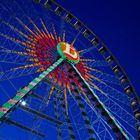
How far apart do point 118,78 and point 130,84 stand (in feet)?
2.89

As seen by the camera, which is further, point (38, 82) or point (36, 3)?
point (36, 3)

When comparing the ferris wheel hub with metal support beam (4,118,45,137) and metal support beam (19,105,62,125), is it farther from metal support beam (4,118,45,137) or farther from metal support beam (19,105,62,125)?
metal support beam (4,118,45,137)

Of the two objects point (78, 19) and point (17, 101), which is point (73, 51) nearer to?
point (78, 19)

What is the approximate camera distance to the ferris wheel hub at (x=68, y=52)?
16344 millimetres

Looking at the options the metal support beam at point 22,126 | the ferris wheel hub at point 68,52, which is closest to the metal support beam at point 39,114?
the metal support beam at point 22,126

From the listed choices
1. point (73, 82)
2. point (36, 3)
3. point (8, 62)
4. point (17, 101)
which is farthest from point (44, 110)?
point (36, 3)

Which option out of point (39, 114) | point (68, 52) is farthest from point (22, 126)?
point (68, 52)

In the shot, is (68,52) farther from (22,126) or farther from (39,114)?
(22,126)

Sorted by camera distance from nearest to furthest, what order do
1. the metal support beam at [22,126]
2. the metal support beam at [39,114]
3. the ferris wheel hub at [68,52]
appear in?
1. the metal support beam at [22,126]
2. the metal support beam at [39,114]
3. the ferris wheel hub at [68,52]

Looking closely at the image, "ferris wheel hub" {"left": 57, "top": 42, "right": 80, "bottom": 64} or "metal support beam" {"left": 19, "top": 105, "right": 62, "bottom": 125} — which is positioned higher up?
"ferris wheel hub" {"left": 57, "top": 42, "right": 80, "bottom": 64}

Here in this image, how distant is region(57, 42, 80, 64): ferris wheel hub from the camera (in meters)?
16.3

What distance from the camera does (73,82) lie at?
15164mm

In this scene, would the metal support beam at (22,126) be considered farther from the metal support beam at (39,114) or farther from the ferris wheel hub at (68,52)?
the ferris wheel hub at (68,52)

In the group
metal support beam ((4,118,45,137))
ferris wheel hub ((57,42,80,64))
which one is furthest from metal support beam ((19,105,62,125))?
ferris wheel hub ((57,42,80,64))
